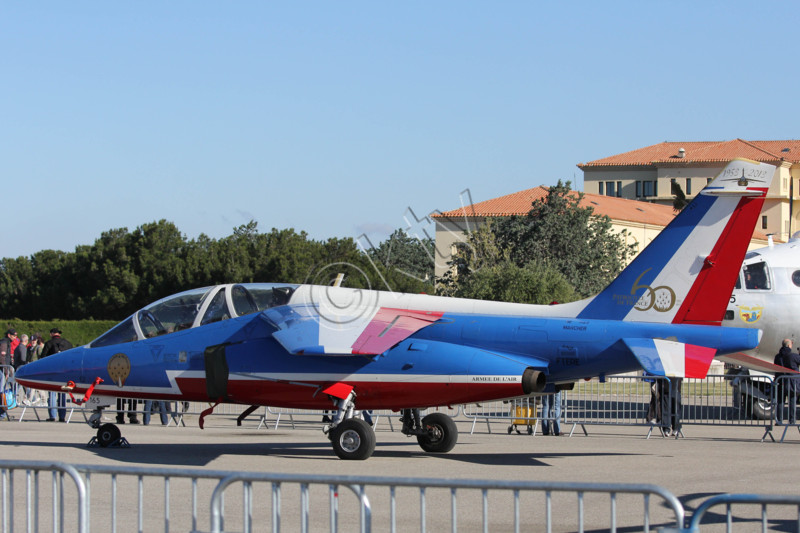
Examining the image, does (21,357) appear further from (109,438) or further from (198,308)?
(198,308)

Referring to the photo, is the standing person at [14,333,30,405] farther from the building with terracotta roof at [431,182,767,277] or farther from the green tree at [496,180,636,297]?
the building with terracotta roof at [431,182,767,277]

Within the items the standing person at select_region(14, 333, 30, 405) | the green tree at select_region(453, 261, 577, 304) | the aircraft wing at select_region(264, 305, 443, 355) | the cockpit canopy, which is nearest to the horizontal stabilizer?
the aircraft wing at select_region(264, 305, 443, 355)

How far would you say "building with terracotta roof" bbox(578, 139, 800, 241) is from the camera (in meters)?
104

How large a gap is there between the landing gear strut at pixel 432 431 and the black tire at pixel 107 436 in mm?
4467

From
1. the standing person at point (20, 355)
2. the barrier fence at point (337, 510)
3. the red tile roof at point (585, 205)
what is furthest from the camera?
the red tile roof at point (585, 205)

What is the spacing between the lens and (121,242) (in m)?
69.0

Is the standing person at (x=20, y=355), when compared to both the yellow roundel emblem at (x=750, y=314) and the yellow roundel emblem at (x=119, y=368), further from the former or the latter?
the yellow roundel emblem at (x=750, y=314)

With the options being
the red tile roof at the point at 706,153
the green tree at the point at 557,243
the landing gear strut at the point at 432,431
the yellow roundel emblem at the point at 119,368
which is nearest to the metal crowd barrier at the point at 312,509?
the yellow roundel emblem at the point at 119,368

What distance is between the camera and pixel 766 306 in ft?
64.1

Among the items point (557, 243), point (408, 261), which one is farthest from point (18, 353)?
point (557, 243)

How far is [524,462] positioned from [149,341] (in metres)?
5.86

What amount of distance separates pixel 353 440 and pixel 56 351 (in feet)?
35.0

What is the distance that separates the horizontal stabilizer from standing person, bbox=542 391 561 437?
5540 millimetres

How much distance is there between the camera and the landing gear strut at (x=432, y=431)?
13891 mm
